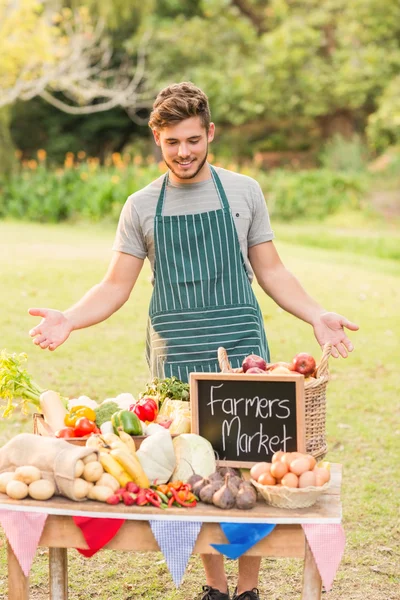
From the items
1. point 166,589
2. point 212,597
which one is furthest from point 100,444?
point 166,589

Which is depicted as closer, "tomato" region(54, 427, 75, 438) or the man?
"tomato" region(54, 427, 75, 438)

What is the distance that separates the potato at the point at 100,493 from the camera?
278 centimetres

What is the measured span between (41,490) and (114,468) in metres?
0.23

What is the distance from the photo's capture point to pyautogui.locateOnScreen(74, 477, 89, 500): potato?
278cm

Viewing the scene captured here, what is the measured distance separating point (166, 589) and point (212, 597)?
727 mm

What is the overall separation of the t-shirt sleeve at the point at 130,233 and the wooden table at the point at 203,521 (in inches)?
51.2

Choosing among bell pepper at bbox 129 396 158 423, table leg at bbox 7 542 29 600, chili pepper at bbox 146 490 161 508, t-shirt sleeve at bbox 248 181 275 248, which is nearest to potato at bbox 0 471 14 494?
table leg at bbox 7 542 29 600

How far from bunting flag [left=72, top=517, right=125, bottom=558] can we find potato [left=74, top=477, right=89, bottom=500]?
0.23 feet

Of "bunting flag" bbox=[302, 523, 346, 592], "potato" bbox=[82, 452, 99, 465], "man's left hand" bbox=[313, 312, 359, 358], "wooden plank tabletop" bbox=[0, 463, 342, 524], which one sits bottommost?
"bunting flag" bbox=[302, 523, 346, 592]

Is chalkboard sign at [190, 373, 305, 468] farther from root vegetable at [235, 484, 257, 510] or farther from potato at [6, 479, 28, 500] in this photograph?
potato at [6, 479, 28, 500]

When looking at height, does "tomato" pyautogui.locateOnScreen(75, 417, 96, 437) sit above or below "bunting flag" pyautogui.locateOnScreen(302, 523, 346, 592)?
above

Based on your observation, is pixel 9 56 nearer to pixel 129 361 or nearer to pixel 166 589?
pixel 129 361

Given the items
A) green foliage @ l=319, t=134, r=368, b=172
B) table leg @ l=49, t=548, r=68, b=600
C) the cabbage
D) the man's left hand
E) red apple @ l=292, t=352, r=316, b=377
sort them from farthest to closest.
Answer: green foliage @ l=319, t=134, r=368, b=172 → the man's left hand → table leg @ l=49, t=548, r=68, b=600 → red apple @ l=292, t=352, r=316, b=377 → the cabbage

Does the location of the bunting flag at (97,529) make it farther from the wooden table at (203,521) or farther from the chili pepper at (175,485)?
the chili pepper at (175,485)
